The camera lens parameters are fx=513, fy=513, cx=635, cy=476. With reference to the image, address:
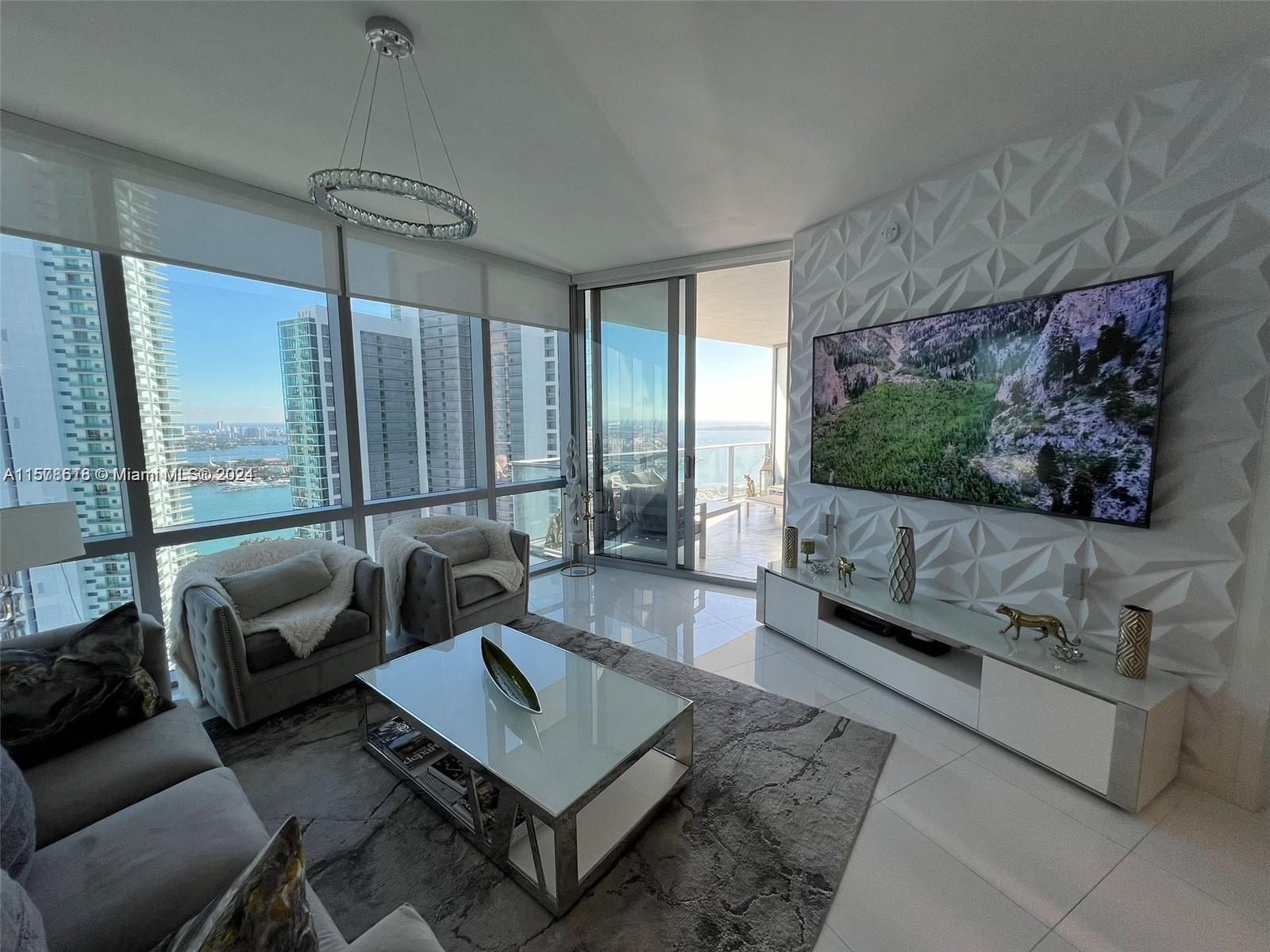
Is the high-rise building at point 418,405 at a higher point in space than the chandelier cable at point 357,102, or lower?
lower

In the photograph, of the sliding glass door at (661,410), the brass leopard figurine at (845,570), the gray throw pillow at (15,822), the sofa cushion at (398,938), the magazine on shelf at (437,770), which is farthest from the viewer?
the sliding glass door at (661,410)

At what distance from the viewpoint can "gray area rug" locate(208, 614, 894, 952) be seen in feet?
5.01

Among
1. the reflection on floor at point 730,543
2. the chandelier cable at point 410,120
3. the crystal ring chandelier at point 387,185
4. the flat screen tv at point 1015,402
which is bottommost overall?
the reflection on floor at point 730,543

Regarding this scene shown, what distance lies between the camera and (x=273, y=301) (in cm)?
329

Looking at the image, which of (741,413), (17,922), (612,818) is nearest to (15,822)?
(17,922)

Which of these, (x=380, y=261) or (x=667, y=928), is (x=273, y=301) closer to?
(x=380, y=261)

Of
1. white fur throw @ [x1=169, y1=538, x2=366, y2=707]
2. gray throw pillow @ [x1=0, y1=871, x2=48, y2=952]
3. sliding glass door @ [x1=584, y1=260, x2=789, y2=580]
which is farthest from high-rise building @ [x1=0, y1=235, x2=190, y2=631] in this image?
sliding glass door @ [x1=584, y1=260, x2=789, y2=580]

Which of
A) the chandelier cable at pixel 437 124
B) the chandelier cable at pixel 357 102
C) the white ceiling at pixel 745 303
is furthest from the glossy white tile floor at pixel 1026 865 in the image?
the chandelier cable at pixel 357 102

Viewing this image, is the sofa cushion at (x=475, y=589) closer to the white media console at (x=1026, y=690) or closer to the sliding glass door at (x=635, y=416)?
the sliding glass door at (x=635, y=416)

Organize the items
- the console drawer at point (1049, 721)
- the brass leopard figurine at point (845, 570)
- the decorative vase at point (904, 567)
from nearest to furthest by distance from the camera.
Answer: the console drawer at point (1049, 721) → the decorative vase at point (904, 567) → the brass leopard figurine at point (845, 570)

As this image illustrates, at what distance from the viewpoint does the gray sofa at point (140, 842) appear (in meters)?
1.11

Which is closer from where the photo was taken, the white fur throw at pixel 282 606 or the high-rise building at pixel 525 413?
the white fur throw at pixel 282 606

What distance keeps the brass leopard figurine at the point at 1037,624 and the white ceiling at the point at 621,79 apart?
2.22m

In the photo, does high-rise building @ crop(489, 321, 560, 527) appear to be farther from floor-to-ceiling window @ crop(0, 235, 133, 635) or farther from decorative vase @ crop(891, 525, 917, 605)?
decorative vase @ crop(891, 525, 917, 605)
